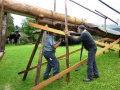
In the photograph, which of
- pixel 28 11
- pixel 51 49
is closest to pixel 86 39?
pixel 51 49

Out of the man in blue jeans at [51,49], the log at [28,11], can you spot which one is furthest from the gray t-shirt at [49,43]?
the log at [28,11]

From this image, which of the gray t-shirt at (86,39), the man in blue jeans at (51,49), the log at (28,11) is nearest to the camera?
the log at (28,11)

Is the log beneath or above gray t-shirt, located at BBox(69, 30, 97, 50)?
above

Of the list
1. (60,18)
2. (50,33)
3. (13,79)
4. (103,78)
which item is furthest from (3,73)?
(103,78)

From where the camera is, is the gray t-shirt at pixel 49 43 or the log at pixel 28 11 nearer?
the log at pixel 28 11

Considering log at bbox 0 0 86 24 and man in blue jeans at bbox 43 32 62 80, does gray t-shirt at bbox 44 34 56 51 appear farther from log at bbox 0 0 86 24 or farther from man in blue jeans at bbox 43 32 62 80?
log at bbox 0 0 86 24

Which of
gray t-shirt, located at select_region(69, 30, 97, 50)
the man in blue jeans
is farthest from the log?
gray t-shirt, located at select_region(69, 30, 97, 50)

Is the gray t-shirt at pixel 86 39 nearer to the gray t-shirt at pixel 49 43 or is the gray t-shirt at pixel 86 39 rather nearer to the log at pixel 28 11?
the gray t-shirt at pixel 49 43

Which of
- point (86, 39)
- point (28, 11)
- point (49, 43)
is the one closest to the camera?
point (28, 11)

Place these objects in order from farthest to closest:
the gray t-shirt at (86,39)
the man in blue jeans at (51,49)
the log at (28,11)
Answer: the man in blue jeans at (51,49)
the gray t-shirt at (86,39)
the log at (28,11)

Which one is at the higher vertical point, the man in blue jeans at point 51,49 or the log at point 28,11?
the log at point 28,11

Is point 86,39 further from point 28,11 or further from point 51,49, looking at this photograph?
point 28,11

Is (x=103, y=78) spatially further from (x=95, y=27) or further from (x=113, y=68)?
(x=95, y=27)

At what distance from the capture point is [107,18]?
10008 mm
